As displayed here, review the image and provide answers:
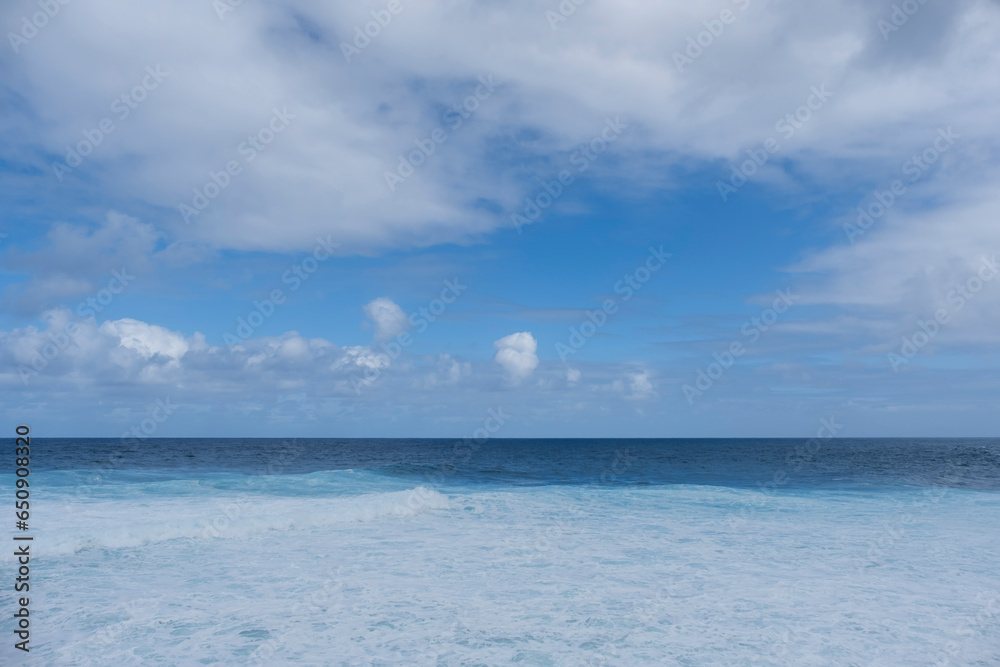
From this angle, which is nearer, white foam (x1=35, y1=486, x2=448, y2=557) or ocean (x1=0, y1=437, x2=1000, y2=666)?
ocean (x1=0, y1=437, x2=1000, y2=666)

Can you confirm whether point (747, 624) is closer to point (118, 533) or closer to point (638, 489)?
point (118, 533)

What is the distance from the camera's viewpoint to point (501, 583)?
1270 centimetres

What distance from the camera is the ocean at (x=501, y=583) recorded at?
929 centimetres

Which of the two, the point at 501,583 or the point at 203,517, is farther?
the point at 203,517

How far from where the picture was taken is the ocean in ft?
30.5

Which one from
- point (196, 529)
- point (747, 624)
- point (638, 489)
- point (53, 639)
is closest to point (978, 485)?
point (638, 489)

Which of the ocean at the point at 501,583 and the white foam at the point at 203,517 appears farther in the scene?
the white foam at the point at 203,517

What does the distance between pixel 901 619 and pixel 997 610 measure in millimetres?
2305

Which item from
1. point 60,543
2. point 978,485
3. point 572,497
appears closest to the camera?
point 60,543

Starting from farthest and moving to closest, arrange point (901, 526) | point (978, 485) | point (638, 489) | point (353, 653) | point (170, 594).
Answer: point (978, 485) < point (638, 489) < point (901, 526) < point (170, 594) < point (353, 653)

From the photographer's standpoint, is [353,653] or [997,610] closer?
[353,653]

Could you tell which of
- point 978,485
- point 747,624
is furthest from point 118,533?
point 978,485

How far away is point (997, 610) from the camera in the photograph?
11086 mm

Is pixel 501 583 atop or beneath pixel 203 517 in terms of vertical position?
beneath
